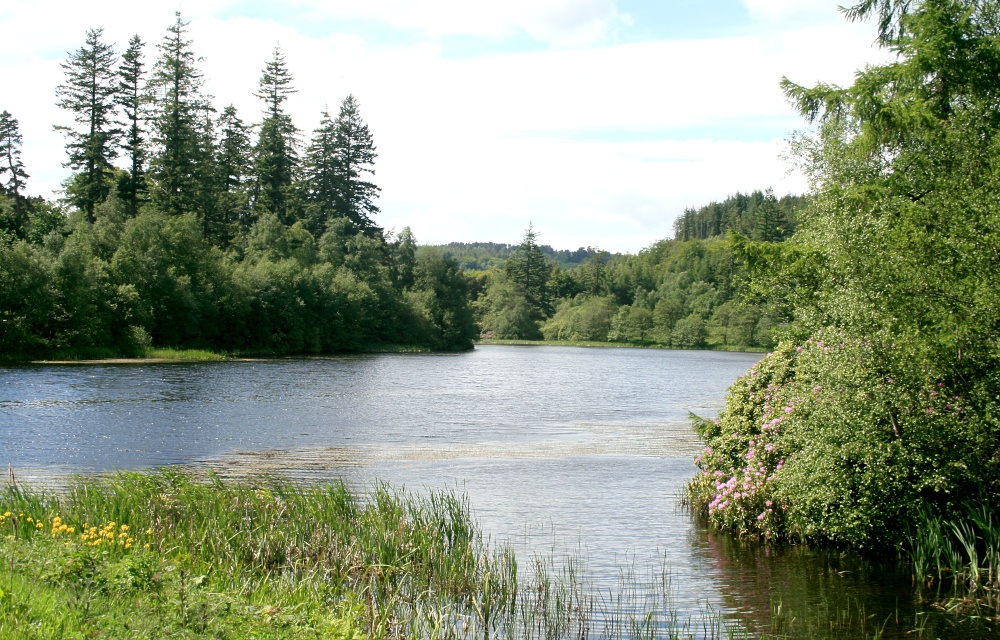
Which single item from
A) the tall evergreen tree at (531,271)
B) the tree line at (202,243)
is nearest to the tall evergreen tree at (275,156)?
the tree line at (202,243)

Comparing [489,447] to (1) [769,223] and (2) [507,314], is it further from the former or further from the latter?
(2) [507,314]

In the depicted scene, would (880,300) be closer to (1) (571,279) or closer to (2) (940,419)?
(2) (940,419)

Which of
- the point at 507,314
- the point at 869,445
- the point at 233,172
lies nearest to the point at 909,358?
the point at 869,445

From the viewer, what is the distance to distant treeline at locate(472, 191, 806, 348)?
132m

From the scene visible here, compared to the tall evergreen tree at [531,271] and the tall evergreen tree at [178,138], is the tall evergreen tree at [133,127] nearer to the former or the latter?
the tall evergreen tree at [178,138]

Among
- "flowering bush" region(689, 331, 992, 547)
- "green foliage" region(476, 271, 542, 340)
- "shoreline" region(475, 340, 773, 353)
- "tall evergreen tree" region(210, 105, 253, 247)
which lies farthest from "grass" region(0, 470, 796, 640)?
"green foliage" region(476, 271, 542, 340)

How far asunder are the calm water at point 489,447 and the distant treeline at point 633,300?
78826mm

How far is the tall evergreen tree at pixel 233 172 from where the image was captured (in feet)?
305

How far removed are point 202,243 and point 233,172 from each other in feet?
77.7

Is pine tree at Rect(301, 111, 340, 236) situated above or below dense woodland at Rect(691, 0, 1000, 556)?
above

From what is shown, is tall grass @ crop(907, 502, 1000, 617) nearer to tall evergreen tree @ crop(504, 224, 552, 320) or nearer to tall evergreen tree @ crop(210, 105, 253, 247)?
tall evergreen tree @ crop(210, 105, 253, 247)

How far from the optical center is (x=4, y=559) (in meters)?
9.23

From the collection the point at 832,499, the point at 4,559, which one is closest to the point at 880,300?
the point at 832,499

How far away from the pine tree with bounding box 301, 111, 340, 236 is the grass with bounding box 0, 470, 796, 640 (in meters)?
90.3
